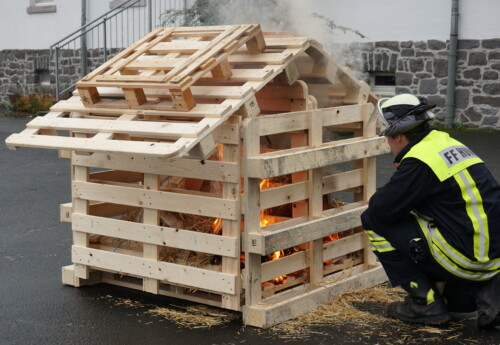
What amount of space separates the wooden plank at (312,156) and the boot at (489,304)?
1.30m

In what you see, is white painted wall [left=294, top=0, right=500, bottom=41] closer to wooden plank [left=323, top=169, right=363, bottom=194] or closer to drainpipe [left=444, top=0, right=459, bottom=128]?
drainpipe [left=444, top=0, right=459, bottom=128]

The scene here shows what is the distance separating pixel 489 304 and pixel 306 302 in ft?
3.79

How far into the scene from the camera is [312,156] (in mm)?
5676

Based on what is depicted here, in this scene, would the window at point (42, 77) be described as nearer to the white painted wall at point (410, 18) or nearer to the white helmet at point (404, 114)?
the white painted wall at point (410, 18)

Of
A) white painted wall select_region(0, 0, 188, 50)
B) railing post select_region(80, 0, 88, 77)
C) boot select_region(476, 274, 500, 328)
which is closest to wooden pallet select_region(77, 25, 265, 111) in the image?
boot select_region(476, 274, 500, 328)

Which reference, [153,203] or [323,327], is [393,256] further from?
[153,203]

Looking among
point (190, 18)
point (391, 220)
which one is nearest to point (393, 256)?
point (391, 220)

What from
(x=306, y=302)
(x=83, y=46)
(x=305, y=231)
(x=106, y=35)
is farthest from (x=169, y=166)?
(x=83, y=46)

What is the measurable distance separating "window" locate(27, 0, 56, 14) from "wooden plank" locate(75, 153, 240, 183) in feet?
51.1

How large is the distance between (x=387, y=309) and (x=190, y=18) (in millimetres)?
9698

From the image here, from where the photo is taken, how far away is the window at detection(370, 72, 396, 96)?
15820mm

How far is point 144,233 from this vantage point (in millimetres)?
5770

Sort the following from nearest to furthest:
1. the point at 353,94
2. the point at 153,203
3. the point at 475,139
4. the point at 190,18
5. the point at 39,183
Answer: the point at 153,203 < the point at 353,94 < the point at 39,183 < the point at 475,139 < the point at 190,18

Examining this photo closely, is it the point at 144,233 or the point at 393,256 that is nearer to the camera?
the point at 393,256
